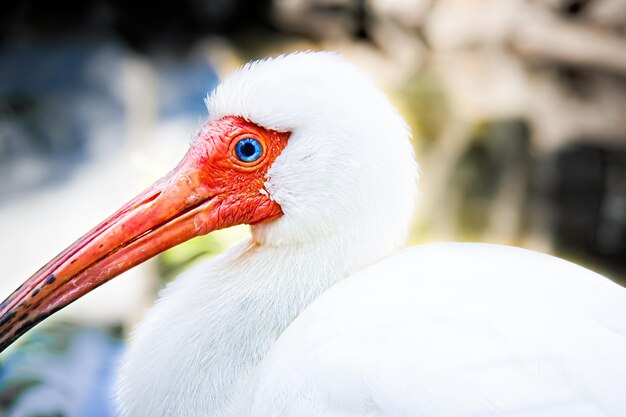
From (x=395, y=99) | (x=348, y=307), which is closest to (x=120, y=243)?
(x=348, y=307)

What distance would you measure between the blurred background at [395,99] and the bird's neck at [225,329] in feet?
5.46

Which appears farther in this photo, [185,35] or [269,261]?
[185,35]

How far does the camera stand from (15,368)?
233 cm

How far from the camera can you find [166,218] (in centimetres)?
128

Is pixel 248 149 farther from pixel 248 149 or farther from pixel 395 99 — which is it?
pixel 395 99

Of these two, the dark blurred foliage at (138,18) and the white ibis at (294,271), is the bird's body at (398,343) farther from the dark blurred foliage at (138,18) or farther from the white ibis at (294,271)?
the dark blurred foliage at (138,18)

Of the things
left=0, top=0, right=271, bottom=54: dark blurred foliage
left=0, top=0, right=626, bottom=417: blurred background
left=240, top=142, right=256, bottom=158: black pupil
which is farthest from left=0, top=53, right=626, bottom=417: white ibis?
left=0, top=0, right=271, bottom=54: dark blurred foliage

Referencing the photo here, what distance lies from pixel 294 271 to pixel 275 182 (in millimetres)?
164

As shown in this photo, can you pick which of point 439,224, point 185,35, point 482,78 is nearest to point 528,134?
point 482,78

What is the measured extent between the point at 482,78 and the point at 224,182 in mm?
1984

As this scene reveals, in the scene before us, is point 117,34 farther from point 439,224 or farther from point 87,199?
point 439,224

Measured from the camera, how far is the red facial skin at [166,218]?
4.10 feet

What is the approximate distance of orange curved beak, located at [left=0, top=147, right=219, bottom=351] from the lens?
1.25 metres

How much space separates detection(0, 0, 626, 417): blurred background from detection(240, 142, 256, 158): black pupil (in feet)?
5.60
